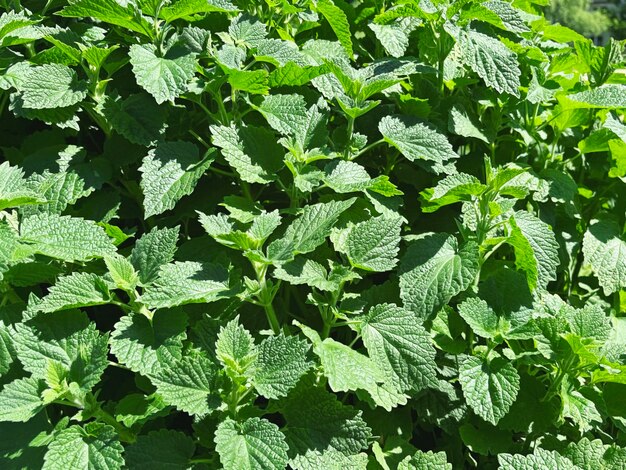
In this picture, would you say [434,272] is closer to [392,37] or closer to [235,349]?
[235,349]

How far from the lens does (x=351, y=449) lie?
181cm

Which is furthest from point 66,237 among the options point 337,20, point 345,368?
point 337,20

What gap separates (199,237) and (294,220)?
317mm

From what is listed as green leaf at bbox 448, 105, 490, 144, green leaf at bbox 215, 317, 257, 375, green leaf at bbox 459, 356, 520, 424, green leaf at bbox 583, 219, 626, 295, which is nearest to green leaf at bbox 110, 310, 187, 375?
green leaf at bbox 215, 317, 257, 375

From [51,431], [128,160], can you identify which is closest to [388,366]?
[51,431]

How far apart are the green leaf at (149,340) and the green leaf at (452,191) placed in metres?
0.79

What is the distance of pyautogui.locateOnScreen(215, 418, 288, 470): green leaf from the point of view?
1544 millimetres

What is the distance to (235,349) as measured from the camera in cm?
167

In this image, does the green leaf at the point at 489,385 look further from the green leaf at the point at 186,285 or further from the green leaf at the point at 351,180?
the green leaf at the point at 186,285

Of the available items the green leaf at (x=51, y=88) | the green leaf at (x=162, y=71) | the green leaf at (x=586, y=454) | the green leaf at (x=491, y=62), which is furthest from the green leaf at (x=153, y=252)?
the green leaf at (x=586, y=454)

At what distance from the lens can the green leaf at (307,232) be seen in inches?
69.4

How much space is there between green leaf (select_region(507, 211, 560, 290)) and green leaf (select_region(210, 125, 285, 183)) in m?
0.71

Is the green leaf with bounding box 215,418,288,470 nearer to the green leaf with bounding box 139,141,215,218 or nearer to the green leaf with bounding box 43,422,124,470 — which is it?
the green leaf with bounding box 43,422,124,470

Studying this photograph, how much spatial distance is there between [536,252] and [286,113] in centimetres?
84
